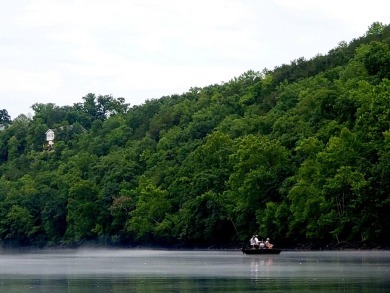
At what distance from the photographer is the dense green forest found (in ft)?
317

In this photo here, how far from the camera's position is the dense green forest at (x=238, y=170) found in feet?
317

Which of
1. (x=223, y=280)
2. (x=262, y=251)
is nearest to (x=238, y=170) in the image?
(x=262, y=251)

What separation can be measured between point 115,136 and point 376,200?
106 m

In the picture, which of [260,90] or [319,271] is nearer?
[319,271]

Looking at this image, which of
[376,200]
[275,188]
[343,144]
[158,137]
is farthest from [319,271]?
[158,137]

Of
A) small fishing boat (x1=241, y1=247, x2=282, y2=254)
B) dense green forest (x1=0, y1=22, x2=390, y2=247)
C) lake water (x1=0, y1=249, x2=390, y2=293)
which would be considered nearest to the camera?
lake water (x1=0, y1=249, x2=390, y2=293)

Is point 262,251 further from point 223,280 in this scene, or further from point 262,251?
point 223,280

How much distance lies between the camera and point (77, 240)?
15688cm

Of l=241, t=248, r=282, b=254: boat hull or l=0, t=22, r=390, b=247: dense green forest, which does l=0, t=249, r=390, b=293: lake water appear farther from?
l=0, t=22, r=390, b=247: dense green forest

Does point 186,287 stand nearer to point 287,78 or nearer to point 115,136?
point 287,78

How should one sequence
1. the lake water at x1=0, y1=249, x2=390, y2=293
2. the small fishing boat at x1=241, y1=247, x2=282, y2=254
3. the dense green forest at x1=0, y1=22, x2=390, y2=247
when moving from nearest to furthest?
the lake water at x1=0, y1=249, x2=390, y2=293 → the small fishing boat at x1=241, y1=247, x2=282, y2=254 → the dense green forest at x1=0, y1=22, x2=390, y2=247

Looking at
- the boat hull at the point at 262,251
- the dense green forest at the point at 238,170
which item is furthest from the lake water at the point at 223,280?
the dense green forest at the point at 238,170

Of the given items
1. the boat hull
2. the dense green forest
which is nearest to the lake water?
the boat hull

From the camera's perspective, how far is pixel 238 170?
114875 millimetres
